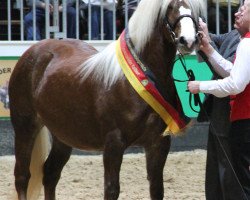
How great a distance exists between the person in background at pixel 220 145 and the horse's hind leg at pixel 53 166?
1522mm

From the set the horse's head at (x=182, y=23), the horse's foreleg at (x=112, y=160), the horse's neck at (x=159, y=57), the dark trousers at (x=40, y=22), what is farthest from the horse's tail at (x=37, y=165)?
the dark trousers at (x=40, y=22)

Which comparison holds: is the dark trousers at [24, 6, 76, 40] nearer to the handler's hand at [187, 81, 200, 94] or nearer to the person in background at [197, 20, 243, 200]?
the person in background at [197, 20, 243, 200]

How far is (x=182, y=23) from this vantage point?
467cm

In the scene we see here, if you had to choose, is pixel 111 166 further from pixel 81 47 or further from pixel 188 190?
pixel 188 190

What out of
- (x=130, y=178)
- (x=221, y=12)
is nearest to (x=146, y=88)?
(x=130, y=178)

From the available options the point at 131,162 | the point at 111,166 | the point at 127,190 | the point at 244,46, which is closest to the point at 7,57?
the point at 131,162

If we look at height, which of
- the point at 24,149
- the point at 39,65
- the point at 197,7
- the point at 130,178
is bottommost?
the point at 130,178

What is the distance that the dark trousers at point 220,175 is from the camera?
4.85 meters

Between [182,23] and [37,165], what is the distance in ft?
7.02

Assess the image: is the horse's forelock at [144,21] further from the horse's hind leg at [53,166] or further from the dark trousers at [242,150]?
the horse's hind leg at [53,166]

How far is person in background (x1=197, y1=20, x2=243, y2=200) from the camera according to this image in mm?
4852

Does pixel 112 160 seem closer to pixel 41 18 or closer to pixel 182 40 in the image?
pixel 182 40

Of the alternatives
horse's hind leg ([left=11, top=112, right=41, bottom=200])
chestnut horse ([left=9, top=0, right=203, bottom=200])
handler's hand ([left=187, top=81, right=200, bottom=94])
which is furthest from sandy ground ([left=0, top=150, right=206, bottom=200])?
handler's hand ([left=187, top=81, right=200, bottom=94])

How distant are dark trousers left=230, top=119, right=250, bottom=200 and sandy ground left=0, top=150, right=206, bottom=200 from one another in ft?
6.33
